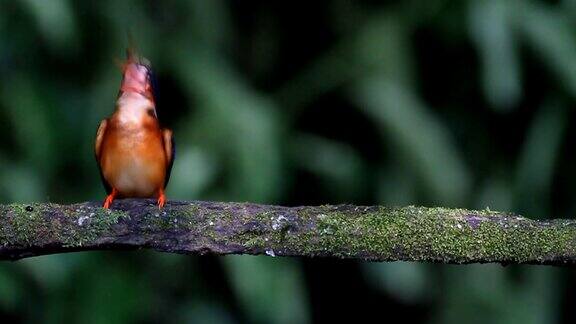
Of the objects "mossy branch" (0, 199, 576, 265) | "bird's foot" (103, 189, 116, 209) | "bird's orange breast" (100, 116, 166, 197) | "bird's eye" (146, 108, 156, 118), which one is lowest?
"mossy branch" (0, 199, 576, 265)

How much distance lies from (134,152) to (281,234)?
1.05 feet

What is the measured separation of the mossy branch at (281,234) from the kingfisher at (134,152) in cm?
22

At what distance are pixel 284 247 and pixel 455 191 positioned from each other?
78cm

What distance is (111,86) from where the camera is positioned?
158cm

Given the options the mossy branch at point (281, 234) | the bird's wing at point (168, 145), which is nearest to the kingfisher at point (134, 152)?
the bird's wing at point (168, 145)

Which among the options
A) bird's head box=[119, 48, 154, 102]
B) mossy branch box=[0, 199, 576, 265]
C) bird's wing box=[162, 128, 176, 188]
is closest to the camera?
mossy branch box=[0, 199, 576, 265]

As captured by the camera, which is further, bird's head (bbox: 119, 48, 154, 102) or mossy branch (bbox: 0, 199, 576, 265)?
bird's head (bbox: 119, 48, 154, 102)

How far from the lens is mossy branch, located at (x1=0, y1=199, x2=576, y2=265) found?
2.85 feet

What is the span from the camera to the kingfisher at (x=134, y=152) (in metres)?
1.11

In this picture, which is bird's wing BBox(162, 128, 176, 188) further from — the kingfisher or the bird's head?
the bird's head

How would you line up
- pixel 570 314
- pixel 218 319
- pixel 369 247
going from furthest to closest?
pixel 570 314, pixel 218 319, pixel 369 247

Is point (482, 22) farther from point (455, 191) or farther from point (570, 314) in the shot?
point (570, 314)

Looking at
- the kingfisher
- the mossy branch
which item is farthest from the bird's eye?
the mossy branch

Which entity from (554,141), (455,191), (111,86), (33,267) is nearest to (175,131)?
(111,86)
